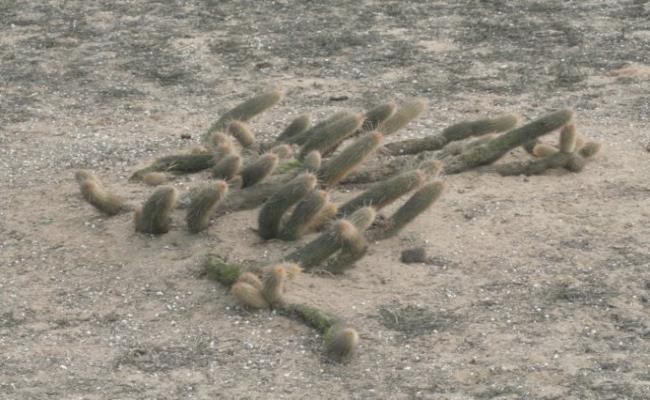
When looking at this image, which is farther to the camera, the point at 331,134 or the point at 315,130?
the point at 315,130

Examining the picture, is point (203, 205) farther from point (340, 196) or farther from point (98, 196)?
point (340, 196)

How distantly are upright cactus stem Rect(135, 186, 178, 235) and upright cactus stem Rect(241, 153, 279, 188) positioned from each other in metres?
0.46

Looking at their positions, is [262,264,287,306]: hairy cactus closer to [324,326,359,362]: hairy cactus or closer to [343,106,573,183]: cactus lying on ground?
[324,326,359,362]: hairy cactus

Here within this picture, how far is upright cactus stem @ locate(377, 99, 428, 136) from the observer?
7.63m

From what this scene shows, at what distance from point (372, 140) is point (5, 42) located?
444 cm

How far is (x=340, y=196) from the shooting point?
760 centimetres

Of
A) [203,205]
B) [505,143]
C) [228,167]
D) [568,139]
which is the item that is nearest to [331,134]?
[228,167]

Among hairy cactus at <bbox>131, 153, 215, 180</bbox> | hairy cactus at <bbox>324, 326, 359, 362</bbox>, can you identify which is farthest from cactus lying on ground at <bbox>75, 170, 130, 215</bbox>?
hairy cactus at <bbox>324, 326, 359, 362</bbox>

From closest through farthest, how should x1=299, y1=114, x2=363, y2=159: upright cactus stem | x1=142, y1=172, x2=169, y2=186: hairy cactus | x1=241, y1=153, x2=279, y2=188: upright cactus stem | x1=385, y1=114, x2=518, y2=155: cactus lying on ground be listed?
x1=241, y1=153, x2=279, y2=188: upright cactus stem
x1=299, y1=114, x2=363, y2=159: upright cactus stem
x1=142, y1=172, x2=169, y2=186: hairy cactus
x1=385, y1=114, x2=518, y2=155: cactus lying on ground

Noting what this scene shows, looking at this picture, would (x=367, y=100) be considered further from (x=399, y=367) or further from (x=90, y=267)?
(x=399, y=367)

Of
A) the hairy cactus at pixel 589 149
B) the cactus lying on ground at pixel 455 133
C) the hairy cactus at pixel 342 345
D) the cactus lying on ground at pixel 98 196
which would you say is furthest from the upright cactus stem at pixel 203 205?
the hairy cactus at pixel 589 149

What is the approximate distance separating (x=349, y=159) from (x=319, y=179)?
0.22 m

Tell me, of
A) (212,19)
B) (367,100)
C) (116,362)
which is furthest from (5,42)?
(116,362)

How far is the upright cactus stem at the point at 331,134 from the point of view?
739cm
